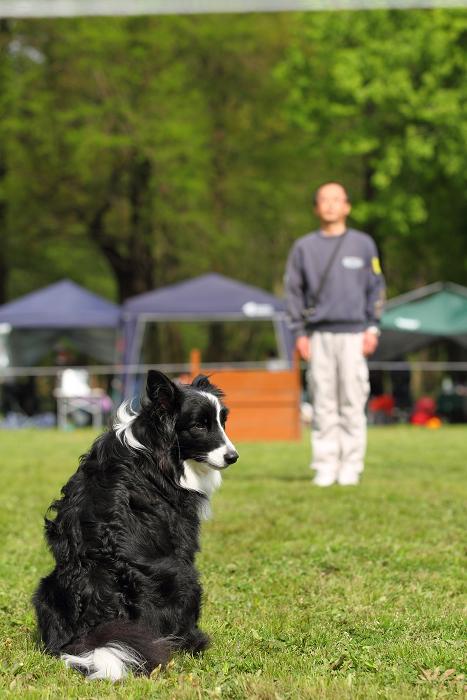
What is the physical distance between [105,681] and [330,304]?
18.7 feet

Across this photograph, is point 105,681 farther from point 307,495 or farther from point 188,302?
point 188,302

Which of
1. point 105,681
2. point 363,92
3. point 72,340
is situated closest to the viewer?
point 105,681

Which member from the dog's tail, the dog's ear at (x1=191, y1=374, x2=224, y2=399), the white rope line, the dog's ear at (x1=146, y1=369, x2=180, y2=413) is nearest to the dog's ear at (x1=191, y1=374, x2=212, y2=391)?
the dog's ear at (x1=191, y1=374, x2=224, y2=399)

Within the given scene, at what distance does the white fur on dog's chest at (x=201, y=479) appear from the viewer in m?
4.41

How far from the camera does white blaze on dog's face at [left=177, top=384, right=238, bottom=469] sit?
14.4 ft

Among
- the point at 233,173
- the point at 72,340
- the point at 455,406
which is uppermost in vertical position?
the point at 233,173

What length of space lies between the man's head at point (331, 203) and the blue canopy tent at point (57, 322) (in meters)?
14.8

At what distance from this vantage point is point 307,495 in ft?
30.0

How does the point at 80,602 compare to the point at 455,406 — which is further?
the point at 455,406

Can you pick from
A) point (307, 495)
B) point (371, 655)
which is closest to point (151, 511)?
point (371, 655)

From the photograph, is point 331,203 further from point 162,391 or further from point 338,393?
point 162,391

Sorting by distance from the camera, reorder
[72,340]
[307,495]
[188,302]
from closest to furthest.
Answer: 1. [307,495]
2. [188,302]
3. [72,340]

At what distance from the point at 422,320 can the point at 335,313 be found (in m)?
15.3

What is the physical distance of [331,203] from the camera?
30.3 feet
